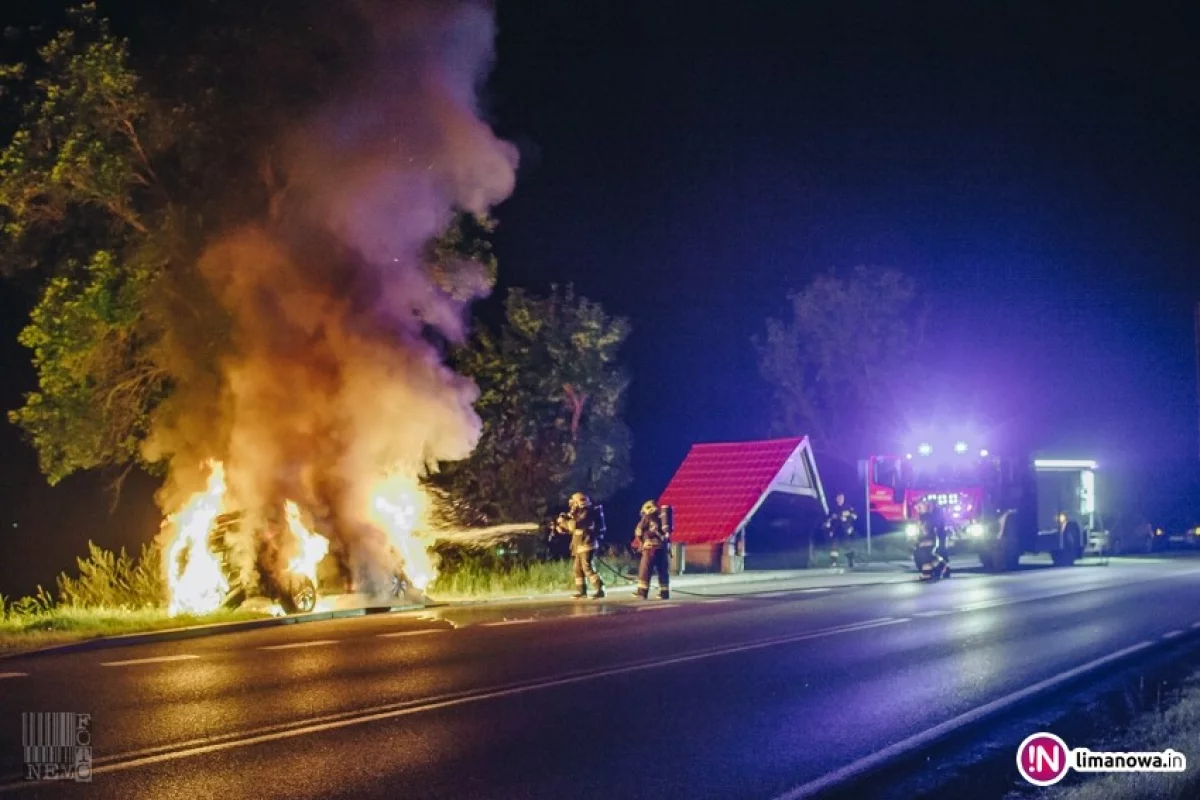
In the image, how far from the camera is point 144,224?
72.8ft

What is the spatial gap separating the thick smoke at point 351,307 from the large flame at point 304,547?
0.26 metres

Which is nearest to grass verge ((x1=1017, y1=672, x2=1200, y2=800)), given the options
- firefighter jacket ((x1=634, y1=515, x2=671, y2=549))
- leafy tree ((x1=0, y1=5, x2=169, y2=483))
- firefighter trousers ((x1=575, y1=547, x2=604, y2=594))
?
firefighter jacket ((x1=634, y1=515, x2=671, y2=549))

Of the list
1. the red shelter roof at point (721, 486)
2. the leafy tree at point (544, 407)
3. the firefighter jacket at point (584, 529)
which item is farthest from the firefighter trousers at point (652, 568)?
the red shelter roof at point (721, 486)

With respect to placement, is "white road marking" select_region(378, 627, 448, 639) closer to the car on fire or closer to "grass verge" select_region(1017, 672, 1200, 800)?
the car on fire

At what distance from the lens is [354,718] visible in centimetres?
948

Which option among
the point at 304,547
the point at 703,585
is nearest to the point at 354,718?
the point at 304,547

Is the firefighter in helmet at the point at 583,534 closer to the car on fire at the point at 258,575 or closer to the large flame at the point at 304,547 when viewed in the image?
the large flame at the point at 304,547

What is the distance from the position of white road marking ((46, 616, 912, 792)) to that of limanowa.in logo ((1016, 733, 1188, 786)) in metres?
4.33

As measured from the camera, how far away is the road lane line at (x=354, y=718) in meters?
8.06

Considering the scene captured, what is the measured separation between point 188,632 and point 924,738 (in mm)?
10744

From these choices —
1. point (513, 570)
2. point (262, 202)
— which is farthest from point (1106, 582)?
point (262, 202)

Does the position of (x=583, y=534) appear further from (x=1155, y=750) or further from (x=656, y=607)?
(x=1155, y=750)

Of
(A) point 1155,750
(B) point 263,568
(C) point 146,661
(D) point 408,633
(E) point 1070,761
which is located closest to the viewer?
(E) point 1070,761

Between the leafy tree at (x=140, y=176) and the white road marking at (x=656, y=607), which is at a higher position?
the leafy tree at (x=140, y=176)
